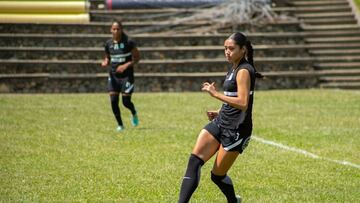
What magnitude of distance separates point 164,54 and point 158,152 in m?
14.0

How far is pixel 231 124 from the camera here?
27.4 ft

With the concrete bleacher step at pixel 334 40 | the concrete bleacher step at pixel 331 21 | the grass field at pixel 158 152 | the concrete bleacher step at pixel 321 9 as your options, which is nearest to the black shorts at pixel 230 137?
the grass field at pixel 158 152

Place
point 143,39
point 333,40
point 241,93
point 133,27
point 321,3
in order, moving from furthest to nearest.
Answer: point 321,3 < point 333,40 < point 133,27 < point 143,39 < point 241,93

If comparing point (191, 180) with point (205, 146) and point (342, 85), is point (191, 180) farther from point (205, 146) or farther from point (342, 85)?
point (342, 85)

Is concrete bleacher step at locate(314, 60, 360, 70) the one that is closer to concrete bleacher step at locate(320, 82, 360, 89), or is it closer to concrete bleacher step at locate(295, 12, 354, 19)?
concrete bleacher step at locate(320, 82, 360, 89)

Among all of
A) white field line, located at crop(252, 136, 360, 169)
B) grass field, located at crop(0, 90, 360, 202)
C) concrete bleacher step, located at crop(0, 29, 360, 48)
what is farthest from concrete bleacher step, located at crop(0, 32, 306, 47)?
white field line, located at crop(252, 136, 360, 169)

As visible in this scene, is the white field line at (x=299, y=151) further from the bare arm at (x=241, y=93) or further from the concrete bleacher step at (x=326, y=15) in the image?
the concrete bleacher step at (x=326, y=15)

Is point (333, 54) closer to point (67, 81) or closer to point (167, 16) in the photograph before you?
point (167, 16)

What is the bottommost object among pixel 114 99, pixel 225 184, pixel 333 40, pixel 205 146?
pixel 333 40

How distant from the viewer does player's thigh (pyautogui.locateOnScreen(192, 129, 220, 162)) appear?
327 inches

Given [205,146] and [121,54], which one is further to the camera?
[121,54]

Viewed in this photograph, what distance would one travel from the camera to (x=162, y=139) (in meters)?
14.8

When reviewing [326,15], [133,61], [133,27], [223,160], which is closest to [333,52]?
[326,15]

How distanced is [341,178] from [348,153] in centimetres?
248
